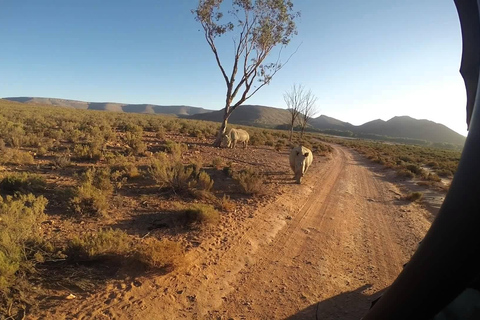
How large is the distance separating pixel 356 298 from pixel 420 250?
11.3ft

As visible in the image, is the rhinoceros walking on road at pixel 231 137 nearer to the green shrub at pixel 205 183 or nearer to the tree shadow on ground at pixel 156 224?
the green shrub at pixel 205 183

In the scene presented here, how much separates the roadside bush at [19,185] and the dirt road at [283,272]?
4562 mm

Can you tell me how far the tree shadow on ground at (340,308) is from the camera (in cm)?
350

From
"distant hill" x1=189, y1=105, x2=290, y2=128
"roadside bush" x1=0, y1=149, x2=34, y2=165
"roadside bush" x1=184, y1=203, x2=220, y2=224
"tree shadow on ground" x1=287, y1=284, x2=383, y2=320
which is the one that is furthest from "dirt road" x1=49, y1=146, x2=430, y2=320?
"distant hill" x1=189, y1=105, x2=290, y2=128

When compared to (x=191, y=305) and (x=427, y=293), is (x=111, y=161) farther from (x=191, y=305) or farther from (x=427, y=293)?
(x=427, y=293)

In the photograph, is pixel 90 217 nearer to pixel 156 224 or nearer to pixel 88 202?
pixel 88 202

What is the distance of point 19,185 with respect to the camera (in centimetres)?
647

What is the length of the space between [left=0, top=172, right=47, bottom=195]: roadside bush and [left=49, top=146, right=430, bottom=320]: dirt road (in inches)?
180

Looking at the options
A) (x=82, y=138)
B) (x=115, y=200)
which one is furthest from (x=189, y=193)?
(x=82, y=138)

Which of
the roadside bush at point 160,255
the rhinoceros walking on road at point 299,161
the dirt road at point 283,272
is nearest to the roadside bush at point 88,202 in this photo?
the roadside bush at point 160,255

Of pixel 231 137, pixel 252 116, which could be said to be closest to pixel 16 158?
pixel 231 137

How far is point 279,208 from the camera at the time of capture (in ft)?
24.1

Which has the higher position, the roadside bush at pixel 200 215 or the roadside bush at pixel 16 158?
the roadside bush at pixel 16 158

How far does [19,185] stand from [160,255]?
16.0 ft
